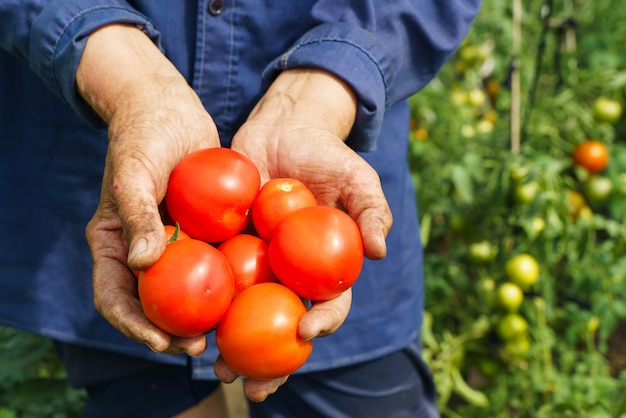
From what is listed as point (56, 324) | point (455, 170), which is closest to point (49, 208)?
point (56, 324)

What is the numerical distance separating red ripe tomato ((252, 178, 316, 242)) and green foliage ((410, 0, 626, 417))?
120cm

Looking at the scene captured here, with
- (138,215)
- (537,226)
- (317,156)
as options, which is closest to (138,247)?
(138,215)

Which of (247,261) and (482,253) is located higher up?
(247,261)

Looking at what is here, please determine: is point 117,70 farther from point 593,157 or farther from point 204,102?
point 593,157

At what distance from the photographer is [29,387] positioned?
1.88 m

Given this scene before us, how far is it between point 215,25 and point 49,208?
54cm

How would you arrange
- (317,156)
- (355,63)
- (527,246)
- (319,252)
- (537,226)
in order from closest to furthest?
1. (319,252)
2. (317,156)
3. (355,63)
4. (537,226)
5. (527,246)

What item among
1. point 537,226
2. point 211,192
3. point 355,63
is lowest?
point 537,226

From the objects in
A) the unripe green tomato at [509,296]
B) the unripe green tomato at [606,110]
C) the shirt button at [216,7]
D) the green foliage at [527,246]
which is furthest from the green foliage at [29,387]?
the unripe green tomato at [606,110]

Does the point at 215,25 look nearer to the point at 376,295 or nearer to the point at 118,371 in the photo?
the point at 376,295

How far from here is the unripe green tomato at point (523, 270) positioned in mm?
→ 2518

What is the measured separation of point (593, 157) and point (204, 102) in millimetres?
1927

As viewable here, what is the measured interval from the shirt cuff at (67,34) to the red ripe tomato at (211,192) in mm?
278

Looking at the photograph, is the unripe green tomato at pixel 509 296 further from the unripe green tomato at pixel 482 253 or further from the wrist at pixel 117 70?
the wrist at pixel 117 70
